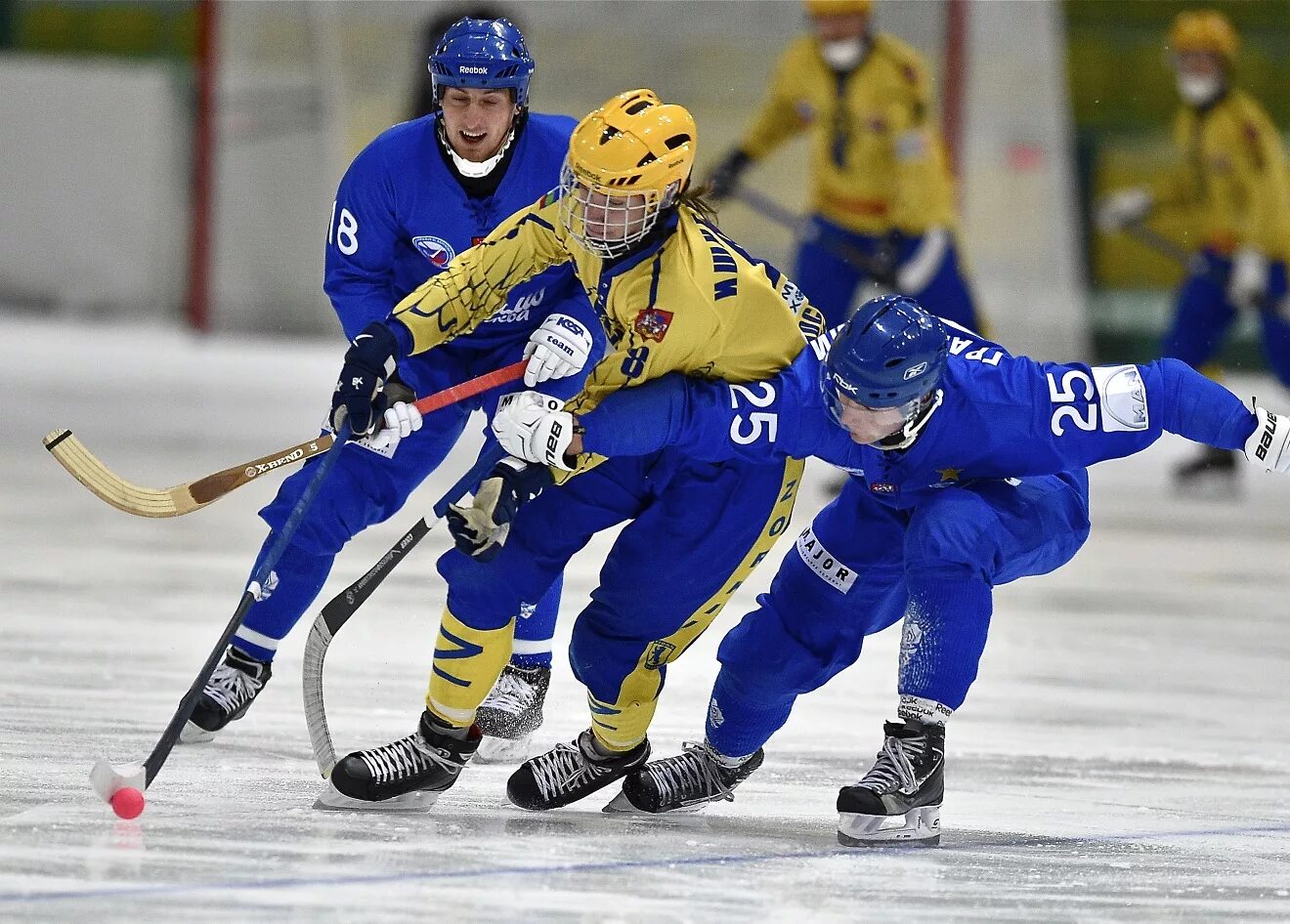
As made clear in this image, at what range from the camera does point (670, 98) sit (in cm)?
1167

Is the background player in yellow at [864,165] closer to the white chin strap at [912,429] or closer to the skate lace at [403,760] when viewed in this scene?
the white chin strap at [912,429]

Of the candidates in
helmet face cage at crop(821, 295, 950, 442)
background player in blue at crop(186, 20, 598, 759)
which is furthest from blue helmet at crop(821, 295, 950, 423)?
background player in blue at crop(186, 20, 598, 759)

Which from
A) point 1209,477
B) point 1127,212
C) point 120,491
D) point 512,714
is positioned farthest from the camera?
point 1127,212

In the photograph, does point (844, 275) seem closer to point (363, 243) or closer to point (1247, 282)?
point (1247, 282)

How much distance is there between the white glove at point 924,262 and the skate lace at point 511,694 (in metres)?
4.35

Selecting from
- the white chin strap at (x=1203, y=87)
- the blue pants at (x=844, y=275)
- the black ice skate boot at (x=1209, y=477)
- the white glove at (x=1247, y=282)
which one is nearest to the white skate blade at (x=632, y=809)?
the blue pants at (x=844, y=275)

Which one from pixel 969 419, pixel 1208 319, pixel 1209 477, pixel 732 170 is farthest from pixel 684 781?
pixel 1208 319

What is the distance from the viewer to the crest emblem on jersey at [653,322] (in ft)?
10.9

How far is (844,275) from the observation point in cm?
815

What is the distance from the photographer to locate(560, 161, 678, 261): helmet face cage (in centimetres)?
331

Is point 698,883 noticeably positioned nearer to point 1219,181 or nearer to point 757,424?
point 757,424

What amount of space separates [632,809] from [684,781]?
4.1 inches

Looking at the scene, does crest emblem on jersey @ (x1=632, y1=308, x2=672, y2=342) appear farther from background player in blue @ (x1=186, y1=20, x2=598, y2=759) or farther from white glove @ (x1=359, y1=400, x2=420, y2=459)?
background player in blue @ (x1=186, y1=20, x2=598, y2=759)

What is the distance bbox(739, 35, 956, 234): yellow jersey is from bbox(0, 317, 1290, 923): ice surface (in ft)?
5.50
